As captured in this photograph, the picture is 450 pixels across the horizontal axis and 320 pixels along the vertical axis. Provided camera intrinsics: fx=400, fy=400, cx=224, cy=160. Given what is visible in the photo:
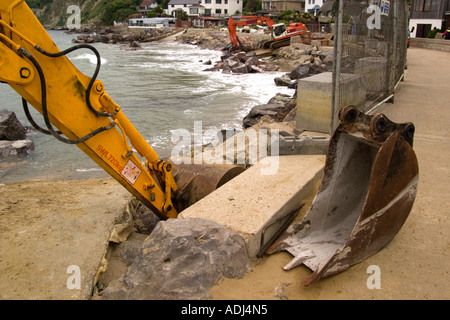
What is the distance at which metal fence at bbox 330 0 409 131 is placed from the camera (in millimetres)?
5379

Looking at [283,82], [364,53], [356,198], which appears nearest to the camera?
[356,198]

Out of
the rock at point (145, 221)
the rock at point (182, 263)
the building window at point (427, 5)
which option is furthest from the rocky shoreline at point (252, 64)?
the building window at point (427, 5)

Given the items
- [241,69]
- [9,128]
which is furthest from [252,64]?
[9,128]

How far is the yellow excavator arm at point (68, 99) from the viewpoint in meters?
3.31

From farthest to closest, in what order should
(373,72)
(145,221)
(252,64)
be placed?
(252,64) < (373,72) < (145,221)

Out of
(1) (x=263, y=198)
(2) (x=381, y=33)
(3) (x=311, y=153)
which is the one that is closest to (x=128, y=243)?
(1) (x=263, y=198)

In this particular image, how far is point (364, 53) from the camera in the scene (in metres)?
6.65

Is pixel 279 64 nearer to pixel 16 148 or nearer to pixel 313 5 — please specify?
pixel 16 148

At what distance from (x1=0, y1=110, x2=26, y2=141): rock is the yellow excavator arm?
8112mm

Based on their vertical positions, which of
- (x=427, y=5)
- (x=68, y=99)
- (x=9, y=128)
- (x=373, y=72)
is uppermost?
(x=427, y=5)

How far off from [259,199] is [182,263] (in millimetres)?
1179

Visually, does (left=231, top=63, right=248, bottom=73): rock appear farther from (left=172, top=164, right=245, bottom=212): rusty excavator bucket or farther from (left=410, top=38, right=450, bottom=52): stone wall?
(left=172, top=164, right=245, bottom=212): rusty excavator bucket
